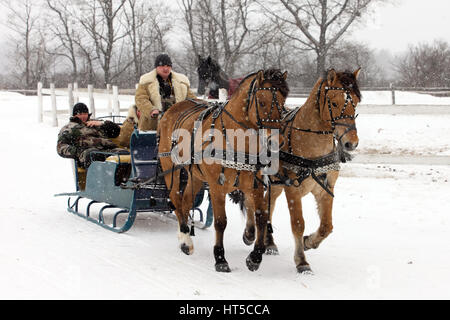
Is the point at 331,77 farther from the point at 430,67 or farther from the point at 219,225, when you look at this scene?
the point at 430,67

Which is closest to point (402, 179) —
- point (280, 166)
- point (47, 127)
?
point (280, 166)

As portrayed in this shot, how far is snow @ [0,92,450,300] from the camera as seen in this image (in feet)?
17.0

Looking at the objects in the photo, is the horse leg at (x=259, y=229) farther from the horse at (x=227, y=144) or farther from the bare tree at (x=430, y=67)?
the bare tree at (x=430, y=67)

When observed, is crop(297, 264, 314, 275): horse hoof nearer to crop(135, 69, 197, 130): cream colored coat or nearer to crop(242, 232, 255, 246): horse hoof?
crop(242, 232, 255, 246): horse hoof

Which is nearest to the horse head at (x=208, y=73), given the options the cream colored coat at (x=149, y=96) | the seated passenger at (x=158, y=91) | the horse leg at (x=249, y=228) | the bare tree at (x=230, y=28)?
the seated passenger at (x=158, y=91)

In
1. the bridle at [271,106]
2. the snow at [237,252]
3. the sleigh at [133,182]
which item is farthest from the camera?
the sleigh at [133,182]

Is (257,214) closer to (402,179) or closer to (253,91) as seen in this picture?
(253,91)

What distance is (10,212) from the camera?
28.7ft

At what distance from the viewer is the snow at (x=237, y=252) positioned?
5191mm

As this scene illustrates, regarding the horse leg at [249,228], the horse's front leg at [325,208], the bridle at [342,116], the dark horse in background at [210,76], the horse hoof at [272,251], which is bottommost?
the horse hoof at [272,251]

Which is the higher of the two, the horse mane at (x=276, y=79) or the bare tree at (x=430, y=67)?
the bare tree at (x=430, y=67)

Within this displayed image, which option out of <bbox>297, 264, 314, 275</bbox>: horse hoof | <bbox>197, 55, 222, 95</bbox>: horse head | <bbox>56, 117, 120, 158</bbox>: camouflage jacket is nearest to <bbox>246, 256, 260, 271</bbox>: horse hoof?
<bbox>297, 264, 314, 275</bbox>: horse hoof

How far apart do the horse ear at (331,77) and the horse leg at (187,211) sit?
1959 millimetres
